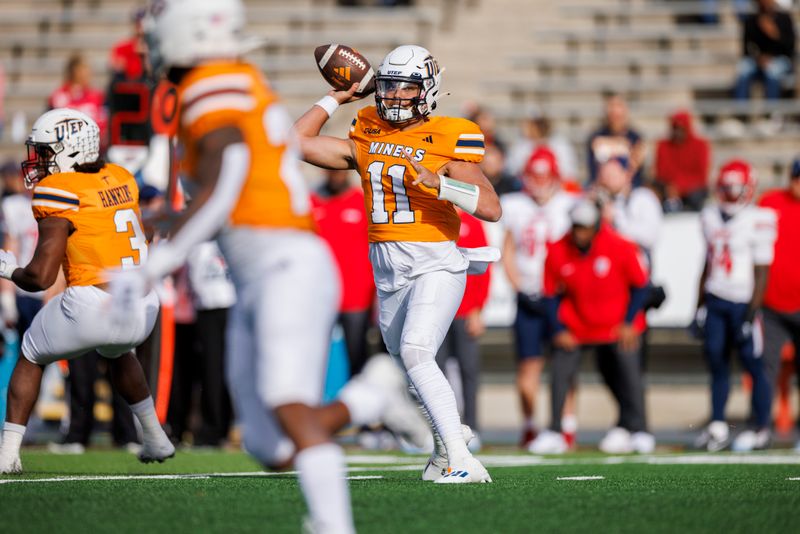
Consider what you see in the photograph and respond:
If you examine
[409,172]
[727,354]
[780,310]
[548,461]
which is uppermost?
[409,172]

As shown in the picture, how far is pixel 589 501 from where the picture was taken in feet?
18.4

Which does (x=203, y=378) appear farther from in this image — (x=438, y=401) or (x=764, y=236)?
(x=438, y=401)

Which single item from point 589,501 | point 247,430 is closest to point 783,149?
point 589,501

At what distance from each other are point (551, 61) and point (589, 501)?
39.9ft

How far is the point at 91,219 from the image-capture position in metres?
6.76

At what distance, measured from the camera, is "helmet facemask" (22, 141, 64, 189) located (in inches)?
271

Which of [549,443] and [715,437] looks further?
[715,437]

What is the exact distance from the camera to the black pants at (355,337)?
36.6 ft

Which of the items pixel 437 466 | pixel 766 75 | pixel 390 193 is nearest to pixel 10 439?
pixel 437 466

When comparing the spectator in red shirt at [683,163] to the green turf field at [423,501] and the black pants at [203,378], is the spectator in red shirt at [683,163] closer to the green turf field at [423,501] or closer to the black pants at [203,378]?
the black pants at [203,378]

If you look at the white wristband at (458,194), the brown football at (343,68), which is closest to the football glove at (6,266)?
the brown football at (343,68)

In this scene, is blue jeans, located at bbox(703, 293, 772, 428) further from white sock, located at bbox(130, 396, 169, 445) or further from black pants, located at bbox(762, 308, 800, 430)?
white sock, located at bbox(130, 396, 169, 445)

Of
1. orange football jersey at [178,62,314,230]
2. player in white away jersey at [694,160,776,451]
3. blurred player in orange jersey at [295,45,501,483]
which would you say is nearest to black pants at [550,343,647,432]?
player in white away jersey at [694,160,776,451]

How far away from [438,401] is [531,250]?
16.9ft
